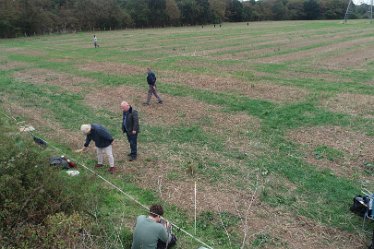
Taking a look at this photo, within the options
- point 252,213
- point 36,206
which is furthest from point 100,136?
point 252,213

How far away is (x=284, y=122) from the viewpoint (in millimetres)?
15328

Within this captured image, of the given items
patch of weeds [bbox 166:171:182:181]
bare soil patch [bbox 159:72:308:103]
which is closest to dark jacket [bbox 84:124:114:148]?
patch of weeds [bbox 166:171:182:181]

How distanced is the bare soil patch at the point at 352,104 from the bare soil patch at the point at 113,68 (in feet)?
43.8

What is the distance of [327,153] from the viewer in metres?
12.3

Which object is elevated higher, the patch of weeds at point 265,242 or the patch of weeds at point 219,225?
the patch of weeds at point 219,225

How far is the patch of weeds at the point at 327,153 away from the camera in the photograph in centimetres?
1205

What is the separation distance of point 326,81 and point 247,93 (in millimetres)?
5947

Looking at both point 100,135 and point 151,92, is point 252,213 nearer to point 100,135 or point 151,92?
point 100,135

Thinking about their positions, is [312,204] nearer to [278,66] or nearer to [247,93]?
[247,93]

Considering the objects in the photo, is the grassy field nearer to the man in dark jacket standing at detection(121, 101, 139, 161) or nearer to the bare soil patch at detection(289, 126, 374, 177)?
the bare soil patch at detection(289, 126, 374, 177)

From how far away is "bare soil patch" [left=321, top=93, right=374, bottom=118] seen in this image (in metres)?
16.5

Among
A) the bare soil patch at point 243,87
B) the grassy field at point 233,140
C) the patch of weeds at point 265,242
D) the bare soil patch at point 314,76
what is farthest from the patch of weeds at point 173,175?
the bare soil patch at point 314,76

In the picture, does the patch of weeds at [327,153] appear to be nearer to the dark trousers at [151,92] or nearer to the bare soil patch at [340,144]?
the bare soil patch at [340,144]

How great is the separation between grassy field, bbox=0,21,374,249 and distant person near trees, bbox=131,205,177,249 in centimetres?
89
